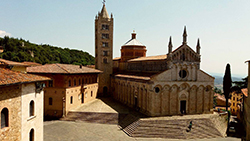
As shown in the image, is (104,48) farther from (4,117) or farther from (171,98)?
(4,117)

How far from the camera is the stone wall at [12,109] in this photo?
12273mm

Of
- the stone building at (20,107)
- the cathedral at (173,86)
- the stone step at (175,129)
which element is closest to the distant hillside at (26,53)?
the cathedral at (173,86)

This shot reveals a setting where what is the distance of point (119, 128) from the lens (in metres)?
29.1

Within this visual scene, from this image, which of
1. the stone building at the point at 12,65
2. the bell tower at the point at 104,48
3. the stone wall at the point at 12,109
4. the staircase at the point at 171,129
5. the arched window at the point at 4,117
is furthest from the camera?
the bell tower at the point at 104,48

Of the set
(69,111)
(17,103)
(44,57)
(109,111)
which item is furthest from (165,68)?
(44,57)

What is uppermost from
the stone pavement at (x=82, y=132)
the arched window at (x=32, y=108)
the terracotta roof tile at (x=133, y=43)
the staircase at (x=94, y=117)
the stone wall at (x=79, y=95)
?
the terracotta roof tile at (x=133, y=43)

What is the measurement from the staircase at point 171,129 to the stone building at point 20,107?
14004 millimetres

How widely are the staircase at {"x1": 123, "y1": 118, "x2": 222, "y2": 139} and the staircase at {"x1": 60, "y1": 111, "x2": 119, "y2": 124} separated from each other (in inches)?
163

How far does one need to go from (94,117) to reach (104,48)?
844 inches

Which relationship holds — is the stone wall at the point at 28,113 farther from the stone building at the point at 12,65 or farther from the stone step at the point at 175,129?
the stone step at the point at 175,129

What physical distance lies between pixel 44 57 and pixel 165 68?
81898 millimetres

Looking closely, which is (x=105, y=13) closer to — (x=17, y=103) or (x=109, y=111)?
(x=109, y=111)

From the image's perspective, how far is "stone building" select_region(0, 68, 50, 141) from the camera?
12.5 metres

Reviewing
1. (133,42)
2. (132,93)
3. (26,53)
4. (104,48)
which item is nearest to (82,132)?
(132,93)
